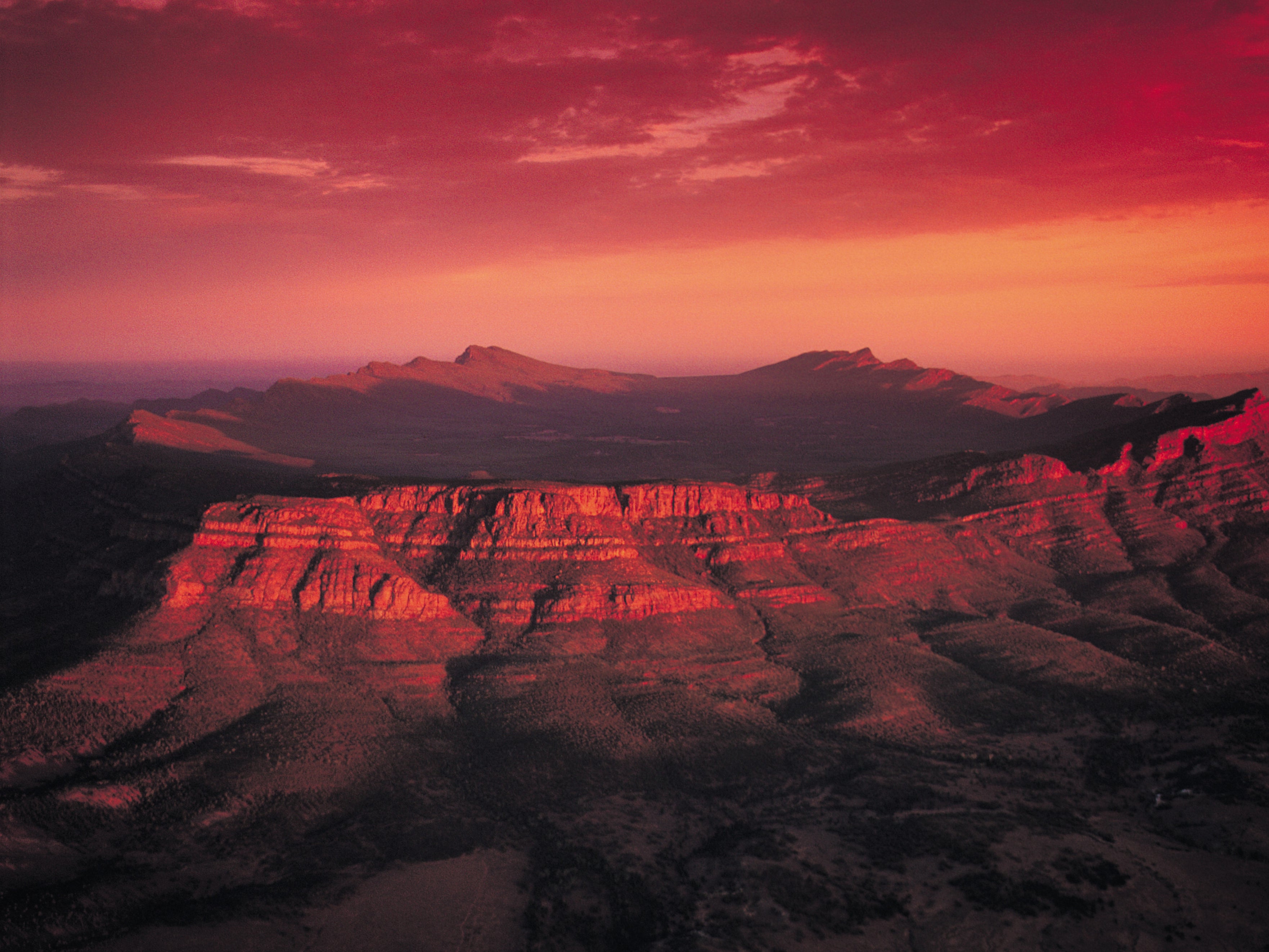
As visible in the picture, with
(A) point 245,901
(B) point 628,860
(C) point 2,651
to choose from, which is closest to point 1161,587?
(B) point 628,860

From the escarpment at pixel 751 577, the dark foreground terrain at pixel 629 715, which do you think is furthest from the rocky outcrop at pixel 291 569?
the dark foreground terrain at pixel 629 715

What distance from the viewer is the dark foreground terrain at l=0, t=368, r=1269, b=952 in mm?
59406

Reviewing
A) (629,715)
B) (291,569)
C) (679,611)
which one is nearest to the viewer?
(629,715)

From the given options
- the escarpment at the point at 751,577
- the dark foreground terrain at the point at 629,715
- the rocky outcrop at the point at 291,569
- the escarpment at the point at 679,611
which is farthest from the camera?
the escarpment at the point at 751,577

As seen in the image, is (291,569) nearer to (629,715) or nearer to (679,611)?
(629,715)

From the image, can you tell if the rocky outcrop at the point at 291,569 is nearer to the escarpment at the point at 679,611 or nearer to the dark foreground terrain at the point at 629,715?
the escarpment at the point at 679,611

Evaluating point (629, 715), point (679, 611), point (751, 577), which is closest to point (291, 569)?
point (629, 715)

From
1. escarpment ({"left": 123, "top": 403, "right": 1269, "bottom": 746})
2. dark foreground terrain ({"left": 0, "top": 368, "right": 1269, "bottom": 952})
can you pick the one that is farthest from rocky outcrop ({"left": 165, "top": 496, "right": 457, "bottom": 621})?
dark foreground terrain ({"left": 0, "top": 368, "right": 1269, "bottom": 952})

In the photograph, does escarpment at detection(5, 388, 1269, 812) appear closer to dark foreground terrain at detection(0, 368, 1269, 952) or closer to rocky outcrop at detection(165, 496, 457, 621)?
rocky outcrop at detection(165, 496, 457, 621)

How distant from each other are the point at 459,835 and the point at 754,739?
30154 mm

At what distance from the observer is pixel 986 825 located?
68812 mm

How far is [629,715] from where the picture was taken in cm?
8888

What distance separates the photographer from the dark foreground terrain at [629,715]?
5941 cm

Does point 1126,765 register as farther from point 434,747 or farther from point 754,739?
point 434,747
